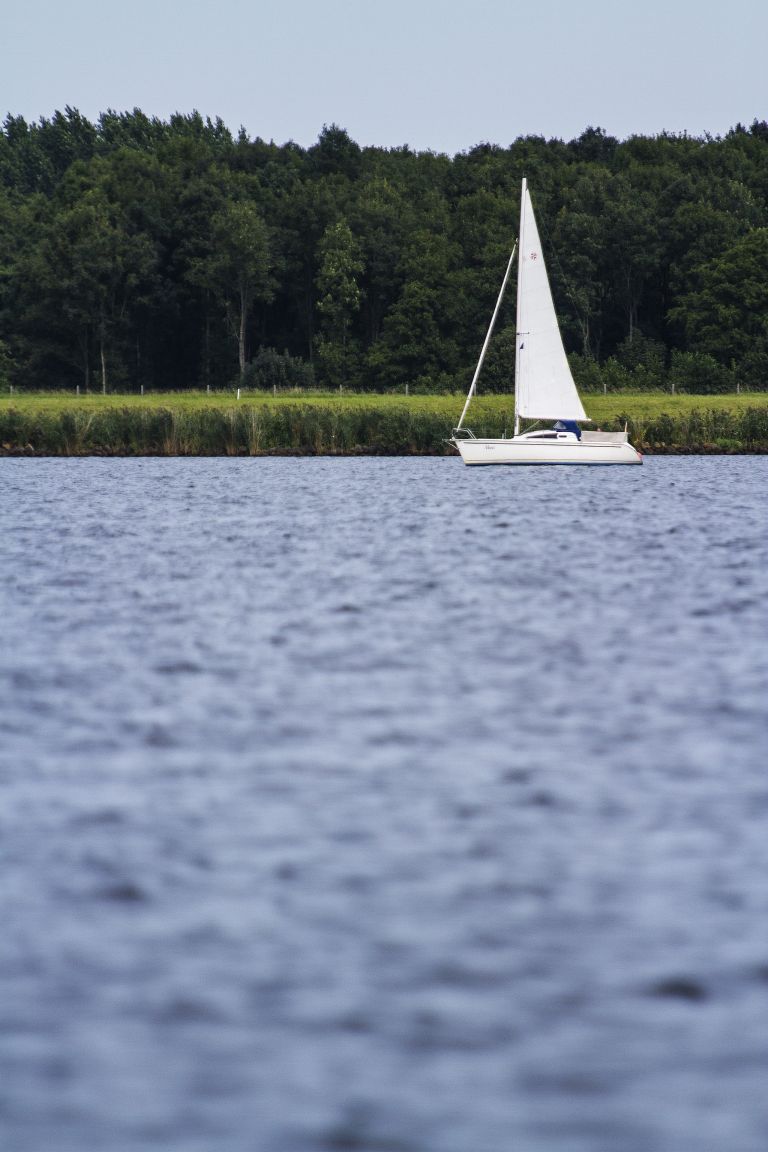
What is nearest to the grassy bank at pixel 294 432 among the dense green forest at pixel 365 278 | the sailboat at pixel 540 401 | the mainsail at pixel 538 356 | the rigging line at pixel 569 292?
the sailboat at pixel 540 401

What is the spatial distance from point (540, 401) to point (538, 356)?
5.72ft

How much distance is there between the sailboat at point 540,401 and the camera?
185ft

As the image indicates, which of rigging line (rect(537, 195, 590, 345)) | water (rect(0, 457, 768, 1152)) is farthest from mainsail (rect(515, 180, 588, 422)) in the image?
rigging line (rect(537, 195, 590, 345))

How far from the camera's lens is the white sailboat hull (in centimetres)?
5628

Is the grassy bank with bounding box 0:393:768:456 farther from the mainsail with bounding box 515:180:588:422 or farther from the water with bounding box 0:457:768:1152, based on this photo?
the water with bounding box 0:457:768:1152

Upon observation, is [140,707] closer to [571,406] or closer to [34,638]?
[34,638]

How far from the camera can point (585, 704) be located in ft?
44.9

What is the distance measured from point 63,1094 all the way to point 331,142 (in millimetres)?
156560

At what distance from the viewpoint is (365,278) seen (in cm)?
12562

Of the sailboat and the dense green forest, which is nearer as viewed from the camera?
the sailboat

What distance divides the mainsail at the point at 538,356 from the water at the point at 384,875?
35.8 meters

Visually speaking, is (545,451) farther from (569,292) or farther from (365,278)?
(365,278)

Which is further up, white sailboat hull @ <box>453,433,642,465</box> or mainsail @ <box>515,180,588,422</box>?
mainsail @ <box>515,180,588,422</box>

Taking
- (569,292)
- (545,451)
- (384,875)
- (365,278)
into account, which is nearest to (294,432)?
(545,451)
